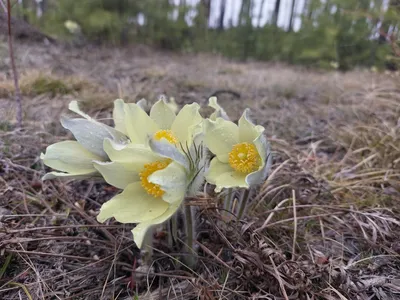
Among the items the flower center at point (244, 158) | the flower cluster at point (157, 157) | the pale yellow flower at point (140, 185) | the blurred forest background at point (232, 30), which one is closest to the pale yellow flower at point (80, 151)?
the flower cluster at point (157, 157)

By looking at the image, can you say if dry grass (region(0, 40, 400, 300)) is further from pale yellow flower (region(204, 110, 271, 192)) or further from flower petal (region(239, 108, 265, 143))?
flower petal (region(239, 108, 265, 143))

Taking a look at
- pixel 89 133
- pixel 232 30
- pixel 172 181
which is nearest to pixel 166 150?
pixel 172 181

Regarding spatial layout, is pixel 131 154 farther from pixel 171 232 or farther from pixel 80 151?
pixel 171 232

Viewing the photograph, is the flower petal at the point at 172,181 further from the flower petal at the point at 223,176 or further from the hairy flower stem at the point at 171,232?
the hairy flower stem at the point at 171,232

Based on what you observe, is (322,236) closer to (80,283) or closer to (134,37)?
(80,283)

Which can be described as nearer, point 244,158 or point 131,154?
point 131,154

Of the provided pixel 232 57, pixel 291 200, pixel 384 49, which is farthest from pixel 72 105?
pixel 232 57
